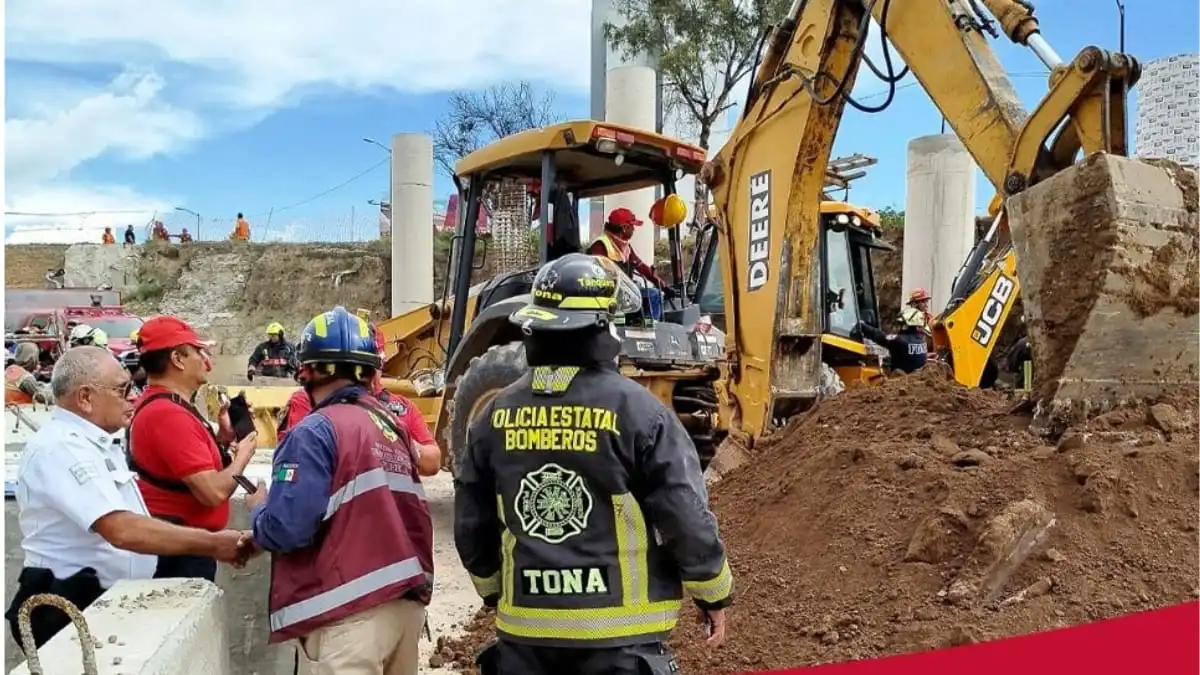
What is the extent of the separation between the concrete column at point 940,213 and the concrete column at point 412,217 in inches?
392

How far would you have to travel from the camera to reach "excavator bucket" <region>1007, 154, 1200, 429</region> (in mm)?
3717

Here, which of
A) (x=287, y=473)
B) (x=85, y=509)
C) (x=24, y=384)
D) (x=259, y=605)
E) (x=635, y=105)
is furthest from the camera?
(x=635, y=105)

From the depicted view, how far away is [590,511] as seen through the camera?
2.25 meters

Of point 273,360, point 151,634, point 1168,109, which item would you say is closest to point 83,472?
point 151,634

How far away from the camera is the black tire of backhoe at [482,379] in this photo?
585 cm

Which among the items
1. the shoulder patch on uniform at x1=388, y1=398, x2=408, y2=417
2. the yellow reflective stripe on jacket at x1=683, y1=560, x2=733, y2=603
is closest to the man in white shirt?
the shoulder patch on uniform at x1=388, y1=398, x2=408, y2=417

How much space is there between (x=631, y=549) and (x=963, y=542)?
178cm

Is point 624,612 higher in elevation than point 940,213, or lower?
lower

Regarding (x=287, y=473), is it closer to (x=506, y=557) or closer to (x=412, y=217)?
(x=506, y=557)

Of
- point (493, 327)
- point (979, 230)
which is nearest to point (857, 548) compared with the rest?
point (493, 327)

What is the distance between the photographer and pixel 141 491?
3125 millimetres

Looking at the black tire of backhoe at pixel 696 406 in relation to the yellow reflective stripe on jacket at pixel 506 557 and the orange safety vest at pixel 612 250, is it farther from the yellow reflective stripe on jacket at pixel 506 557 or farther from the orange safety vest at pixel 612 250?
the yellow reflective stripe on jacket at pixel 506 557

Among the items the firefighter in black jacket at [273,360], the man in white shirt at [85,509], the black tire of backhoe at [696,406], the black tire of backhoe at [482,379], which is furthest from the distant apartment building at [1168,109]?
the firefighter in black jacket at [273,360]

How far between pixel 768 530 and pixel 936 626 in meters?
1.26
